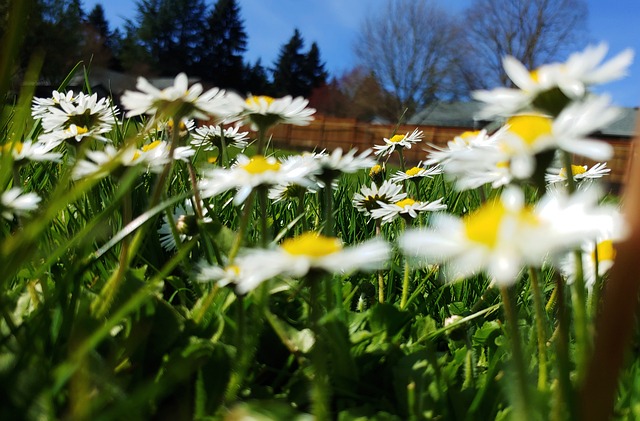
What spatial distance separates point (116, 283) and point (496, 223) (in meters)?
0.31

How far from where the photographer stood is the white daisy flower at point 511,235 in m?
0.24

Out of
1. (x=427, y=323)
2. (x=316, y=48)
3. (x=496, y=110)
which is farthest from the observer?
(x=316, y=48)

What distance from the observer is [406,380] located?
1.53ft

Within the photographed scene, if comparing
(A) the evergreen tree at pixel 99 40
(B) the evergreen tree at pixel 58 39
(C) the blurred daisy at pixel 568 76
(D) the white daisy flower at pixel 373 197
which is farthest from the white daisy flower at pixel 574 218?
(A) the evergreen tree at pixel 99 40

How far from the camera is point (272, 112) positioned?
22.1 inches

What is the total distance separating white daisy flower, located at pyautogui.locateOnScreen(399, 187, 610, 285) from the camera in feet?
0.80

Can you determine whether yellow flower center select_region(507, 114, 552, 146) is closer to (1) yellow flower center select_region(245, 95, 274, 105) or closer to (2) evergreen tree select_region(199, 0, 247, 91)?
(1) yellow flower center select_region(245, 95, 274, 105)

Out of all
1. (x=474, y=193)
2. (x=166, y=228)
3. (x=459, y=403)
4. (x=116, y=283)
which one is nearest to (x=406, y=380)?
(x=459, y=403)

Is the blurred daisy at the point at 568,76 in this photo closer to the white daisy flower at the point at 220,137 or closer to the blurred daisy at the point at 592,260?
the blurred daisy at the point at 592,260

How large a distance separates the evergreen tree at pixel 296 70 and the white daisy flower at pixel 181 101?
1190 inches

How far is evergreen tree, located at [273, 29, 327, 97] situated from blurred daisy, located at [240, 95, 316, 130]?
99.1ft

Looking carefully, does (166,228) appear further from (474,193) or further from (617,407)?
(474,193)

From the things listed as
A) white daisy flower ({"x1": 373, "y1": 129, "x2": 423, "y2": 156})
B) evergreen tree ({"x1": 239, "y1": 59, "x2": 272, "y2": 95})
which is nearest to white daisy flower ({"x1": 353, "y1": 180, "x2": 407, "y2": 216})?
white daisy flower ({"x1": 373, "y1": 129, "x2": 423, "y2": 156})

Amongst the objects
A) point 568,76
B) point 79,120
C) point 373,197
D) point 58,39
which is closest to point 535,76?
point 568,76
